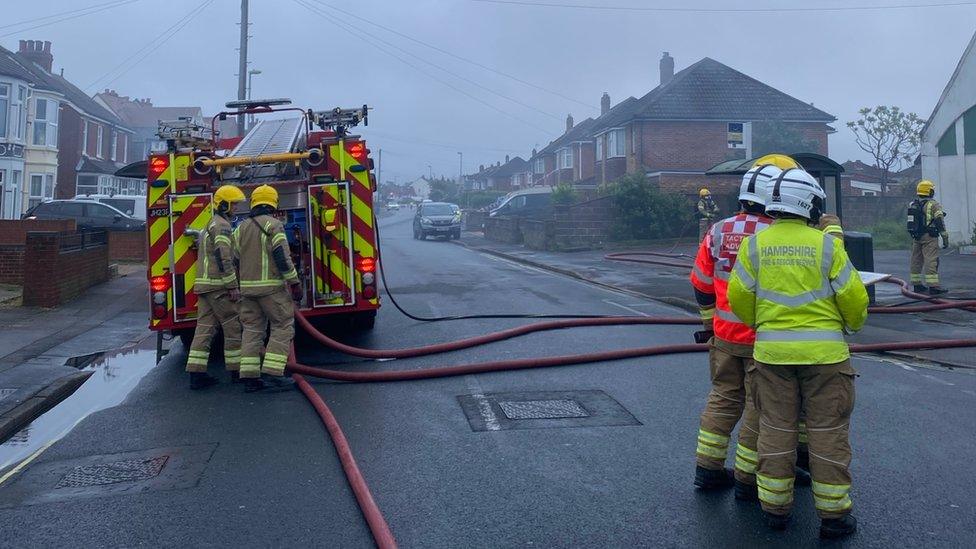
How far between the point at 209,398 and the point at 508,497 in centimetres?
363

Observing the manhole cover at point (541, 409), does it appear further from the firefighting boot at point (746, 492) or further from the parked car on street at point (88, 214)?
the parked car on street at point (88, 214)

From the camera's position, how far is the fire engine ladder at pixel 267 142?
29.6 feet

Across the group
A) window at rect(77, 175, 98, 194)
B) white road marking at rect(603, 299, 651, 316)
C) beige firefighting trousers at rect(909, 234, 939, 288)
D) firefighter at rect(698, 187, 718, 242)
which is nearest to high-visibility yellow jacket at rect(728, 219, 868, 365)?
white road marking at rect(603, 299, 651, 316)

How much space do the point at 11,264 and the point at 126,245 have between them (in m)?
6.40

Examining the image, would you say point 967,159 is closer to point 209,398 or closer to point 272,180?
point 272,180

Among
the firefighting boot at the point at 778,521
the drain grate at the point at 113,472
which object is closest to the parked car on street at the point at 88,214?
the drain grate at the point at 113,472

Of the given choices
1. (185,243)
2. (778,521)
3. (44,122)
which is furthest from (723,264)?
(44,122)

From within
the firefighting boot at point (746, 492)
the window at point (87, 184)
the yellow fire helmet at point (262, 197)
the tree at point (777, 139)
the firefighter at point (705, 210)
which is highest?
the tree at point (777, 139)

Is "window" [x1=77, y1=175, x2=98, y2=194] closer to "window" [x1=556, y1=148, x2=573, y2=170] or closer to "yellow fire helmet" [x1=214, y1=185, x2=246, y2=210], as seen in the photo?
"window" [x1=556, y1=148, x2=573, y2=170]

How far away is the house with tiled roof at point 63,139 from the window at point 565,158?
24.2 meters

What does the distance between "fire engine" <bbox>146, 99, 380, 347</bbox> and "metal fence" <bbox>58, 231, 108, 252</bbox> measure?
534 cm

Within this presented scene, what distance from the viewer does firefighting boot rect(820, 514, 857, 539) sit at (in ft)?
13.1

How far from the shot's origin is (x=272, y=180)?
885 cm

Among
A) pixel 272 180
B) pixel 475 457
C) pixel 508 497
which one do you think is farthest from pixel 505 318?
pixel 508 497
